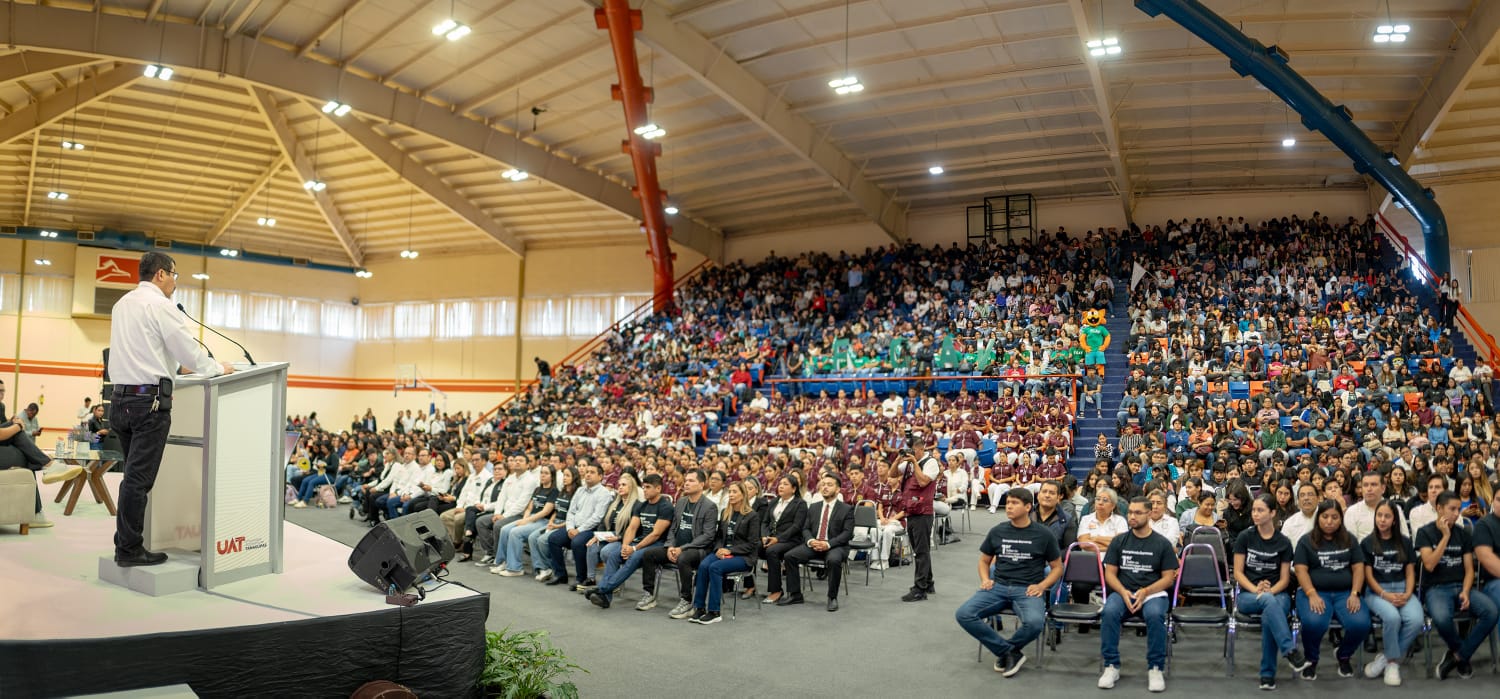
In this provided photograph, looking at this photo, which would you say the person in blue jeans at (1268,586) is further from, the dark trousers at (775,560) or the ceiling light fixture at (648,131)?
the ceiling light fixture at (648,131)

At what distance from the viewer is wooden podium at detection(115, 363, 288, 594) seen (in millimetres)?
4496

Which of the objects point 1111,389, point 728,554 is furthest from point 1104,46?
point 728,554

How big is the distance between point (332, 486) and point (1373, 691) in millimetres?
16345

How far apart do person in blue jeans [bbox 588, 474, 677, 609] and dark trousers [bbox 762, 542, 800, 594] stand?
990 millimetres

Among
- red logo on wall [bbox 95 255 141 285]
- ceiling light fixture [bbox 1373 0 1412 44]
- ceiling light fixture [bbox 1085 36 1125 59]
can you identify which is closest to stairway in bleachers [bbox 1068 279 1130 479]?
ceiling light fixture [bbox 1085 36 1125 59]

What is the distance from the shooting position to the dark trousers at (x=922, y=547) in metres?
9.02

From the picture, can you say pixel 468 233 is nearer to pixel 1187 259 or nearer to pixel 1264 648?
pixel 1187 259

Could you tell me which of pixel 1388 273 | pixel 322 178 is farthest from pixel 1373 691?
pixel 322 178

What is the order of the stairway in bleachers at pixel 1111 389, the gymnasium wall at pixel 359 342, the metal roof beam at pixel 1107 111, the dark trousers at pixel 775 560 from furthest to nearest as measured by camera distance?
the gymnasium wall at pixel 359 342 < the stairway in bleachers at pixel 1111 389 < the metal roof beam at pixel 1107 111 < the dark trousers at pixel 775 560

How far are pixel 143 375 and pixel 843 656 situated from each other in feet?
15.7

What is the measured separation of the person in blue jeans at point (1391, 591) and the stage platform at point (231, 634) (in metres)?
5.55

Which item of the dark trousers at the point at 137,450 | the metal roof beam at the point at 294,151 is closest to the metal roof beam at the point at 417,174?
the metal roof beam at the point at 294,151

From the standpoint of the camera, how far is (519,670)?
5125mm

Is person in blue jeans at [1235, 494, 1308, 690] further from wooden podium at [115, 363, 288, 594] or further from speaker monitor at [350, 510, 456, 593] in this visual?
wooden podium at [115, 363, 288, 594]
